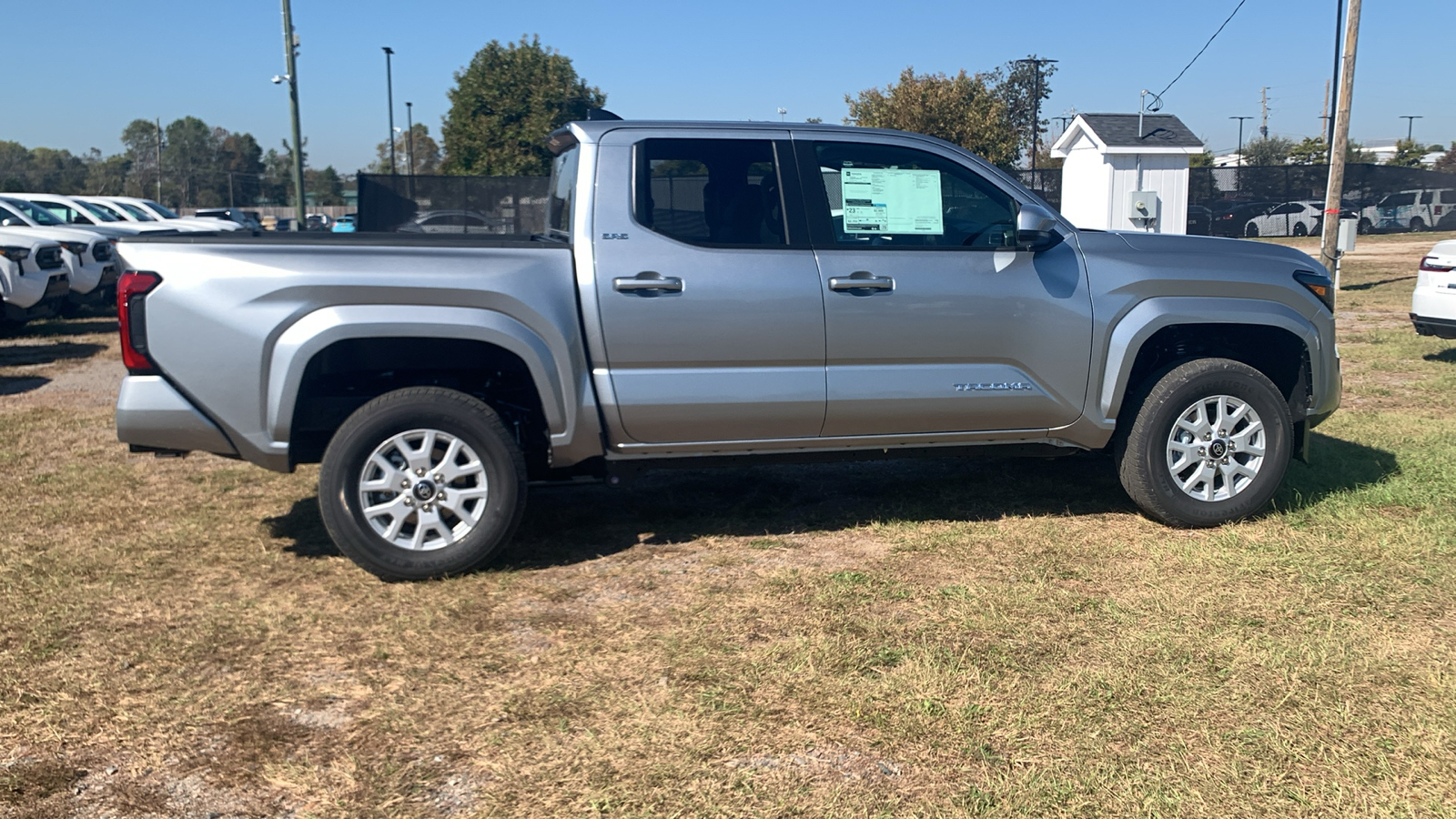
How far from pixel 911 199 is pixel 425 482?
8.44ft

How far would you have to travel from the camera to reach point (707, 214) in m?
5.14

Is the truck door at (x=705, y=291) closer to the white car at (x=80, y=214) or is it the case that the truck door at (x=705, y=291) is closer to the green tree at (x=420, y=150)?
the white car at (x=80, y=214)

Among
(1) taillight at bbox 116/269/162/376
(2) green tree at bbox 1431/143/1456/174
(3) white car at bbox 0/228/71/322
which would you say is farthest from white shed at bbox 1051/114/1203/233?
(2) green tree at bbox 1431/143/1456/174

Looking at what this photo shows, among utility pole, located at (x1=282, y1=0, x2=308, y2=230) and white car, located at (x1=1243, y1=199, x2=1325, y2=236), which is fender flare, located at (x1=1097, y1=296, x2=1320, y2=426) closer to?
utility pole, located at (x1=282, y1=0, x2=308, y2=230)

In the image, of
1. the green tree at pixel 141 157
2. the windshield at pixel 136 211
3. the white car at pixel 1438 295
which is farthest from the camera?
the green tree at pixel 141 157

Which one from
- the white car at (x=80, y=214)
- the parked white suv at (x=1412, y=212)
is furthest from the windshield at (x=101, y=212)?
the parked white suv at (x=1412, y=212)

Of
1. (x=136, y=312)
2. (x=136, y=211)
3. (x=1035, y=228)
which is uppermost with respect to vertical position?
(x=136, y=211)

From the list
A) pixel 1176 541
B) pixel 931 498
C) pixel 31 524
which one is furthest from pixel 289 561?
pixel 1176 541

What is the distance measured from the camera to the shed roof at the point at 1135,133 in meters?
19.7

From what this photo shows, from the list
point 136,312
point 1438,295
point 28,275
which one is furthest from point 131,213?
point 1438,295

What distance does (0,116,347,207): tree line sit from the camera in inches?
2339

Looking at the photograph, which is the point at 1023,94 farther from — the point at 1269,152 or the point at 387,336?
the point at 387,336

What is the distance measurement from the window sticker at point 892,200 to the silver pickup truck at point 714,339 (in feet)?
0.04

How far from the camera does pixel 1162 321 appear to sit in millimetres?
5344
